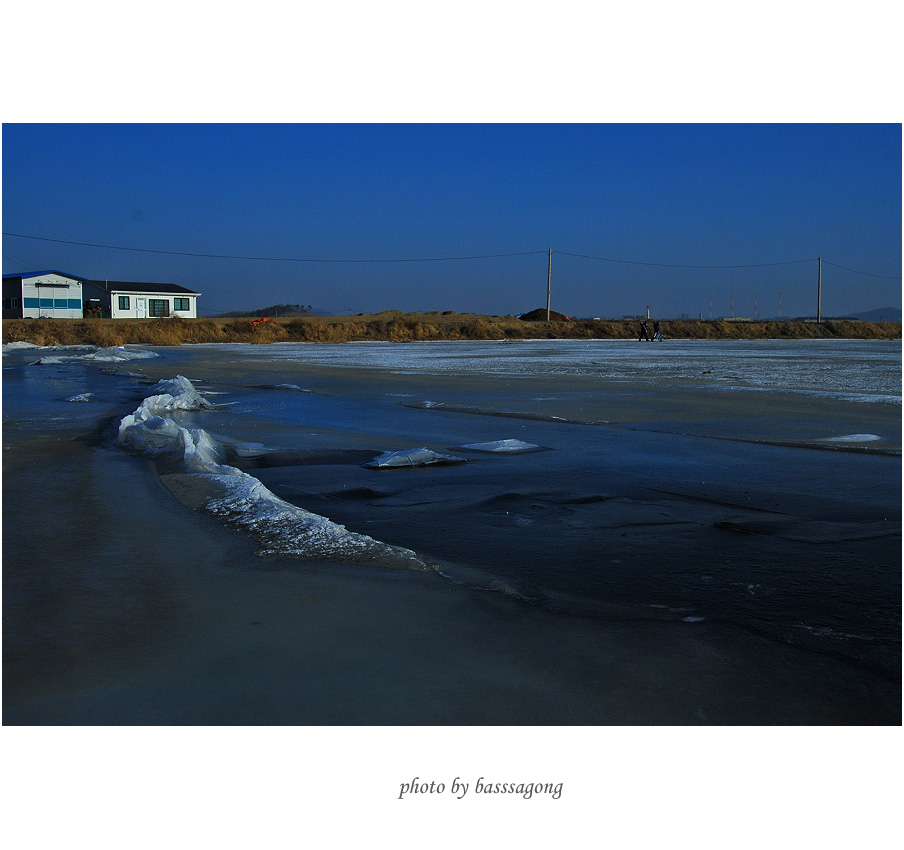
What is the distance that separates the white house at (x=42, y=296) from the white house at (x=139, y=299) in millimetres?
1798

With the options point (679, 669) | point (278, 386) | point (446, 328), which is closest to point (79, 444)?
point (679, 669)

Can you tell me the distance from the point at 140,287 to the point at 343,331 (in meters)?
24.0

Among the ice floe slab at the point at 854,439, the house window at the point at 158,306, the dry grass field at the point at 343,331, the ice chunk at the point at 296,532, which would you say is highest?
the house window at the point at 158,306

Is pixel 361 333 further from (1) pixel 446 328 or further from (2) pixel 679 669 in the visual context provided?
(2) pixel 679 669

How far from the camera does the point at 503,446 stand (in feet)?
23.2

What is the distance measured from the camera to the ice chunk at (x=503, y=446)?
695 cm

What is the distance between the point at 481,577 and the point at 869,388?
12193 mm

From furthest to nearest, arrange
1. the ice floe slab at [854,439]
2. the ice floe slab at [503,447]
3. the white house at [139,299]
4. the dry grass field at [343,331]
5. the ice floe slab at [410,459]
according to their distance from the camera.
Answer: the white house at [139,299] < the dry grass field at [343,331] < the ice floe slab at [854,439] < the ice floe slab at [503,447] < the ice floe slab at [410,459]

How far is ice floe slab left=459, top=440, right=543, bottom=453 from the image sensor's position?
6.95 m

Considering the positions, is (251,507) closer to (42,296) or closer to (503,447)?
(503,447)

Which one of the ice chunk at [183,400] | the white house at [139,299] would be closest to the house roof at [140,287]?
the white house at [139,299]

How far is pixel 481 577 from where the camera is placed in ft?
11.4

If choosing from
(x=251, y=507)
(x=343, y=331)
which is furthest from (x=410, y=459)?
(x=343, y=331)

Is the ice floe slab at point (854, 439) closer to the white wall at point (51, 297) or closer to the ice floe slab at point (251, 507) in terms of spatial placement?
the ice floe slab at point (251, 507)
